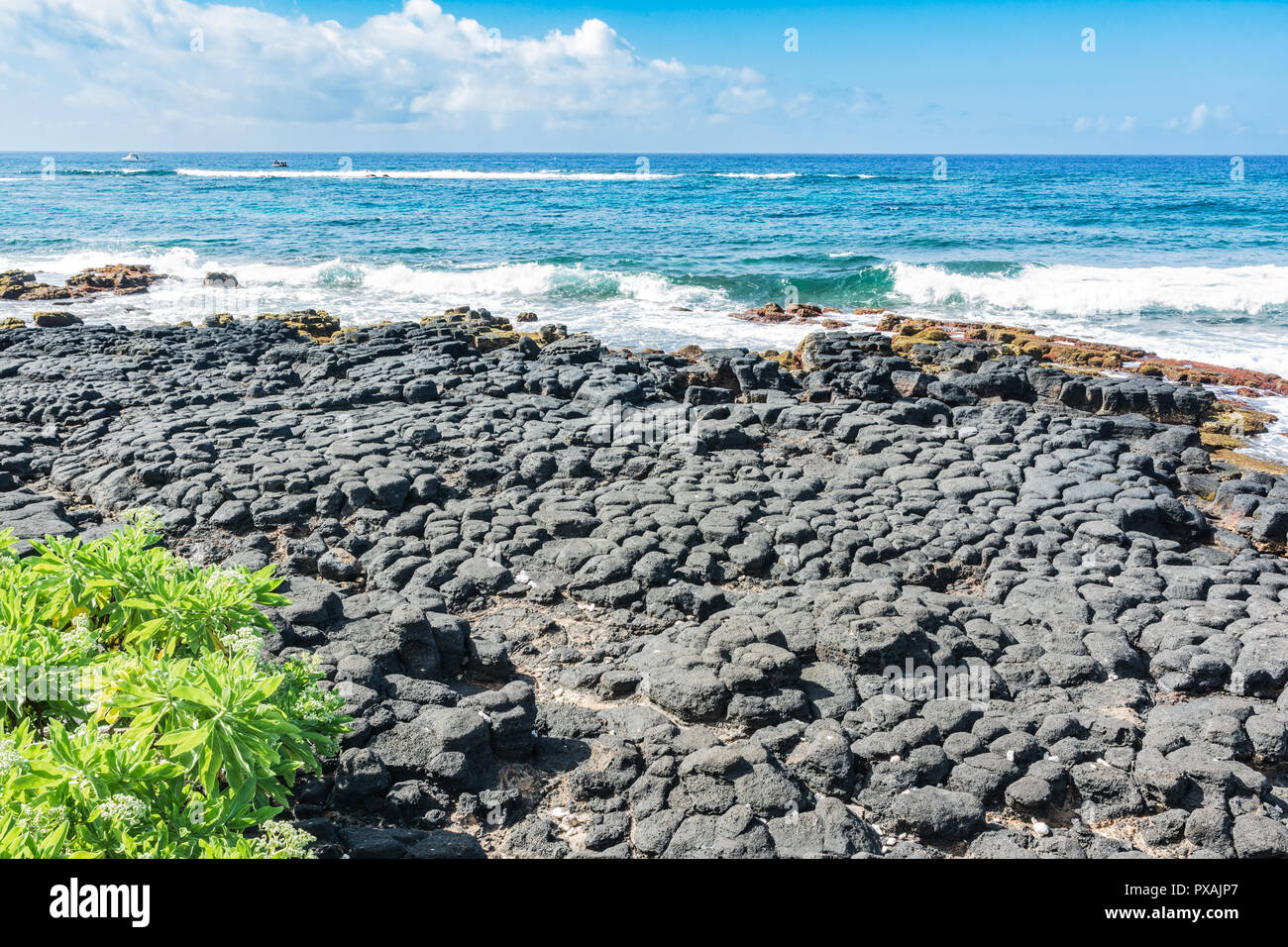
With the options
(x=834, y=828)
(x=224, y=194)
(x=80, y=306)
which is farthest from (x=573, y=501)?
(x=224, y=194)

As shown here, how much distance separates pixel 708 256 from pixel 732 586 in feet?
81.5

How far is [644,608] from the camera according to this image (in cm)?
741

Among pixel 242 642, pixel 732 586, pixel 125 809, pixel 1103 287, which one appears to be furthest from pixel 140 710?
pixel 1103 287

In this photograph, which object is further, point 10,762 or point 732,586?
point 732,586

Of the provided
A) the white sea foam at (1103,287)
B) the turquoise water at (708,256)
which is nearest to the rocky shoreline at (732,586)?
the turquoise water at (708,256)

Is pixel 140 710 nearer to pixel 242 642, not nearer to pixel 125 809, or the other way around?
pixel 242 642

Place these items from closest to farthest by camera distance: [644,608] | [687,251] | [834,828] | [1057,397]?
[834,828]
[644,608]
[1057,397]
[687,251]

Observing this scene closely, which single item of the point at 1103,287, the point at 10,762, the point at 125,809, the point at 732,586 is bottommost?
the point at 732,586

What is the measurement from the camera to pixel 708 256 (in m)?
31.0

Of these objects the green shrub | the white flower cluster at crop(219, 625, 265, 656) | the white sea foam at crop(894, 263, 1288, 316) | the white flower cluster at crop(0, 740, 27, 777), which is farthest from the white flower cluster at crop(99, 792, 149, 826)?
the white sea foam at crop(894, 263, 1288, 316)

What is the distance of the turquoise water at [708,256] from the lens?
72.0 feet

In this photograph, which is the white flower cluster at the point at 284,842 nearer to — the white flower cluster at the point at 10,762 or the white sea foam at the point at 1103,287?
the white flower cluster at the point at 10,762
